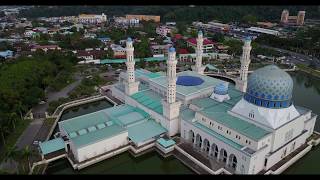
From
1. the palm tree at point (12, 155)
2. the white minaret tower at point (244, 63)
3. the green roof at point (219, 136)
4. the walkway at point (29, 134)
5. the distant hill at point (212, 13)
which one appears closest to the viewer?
the palm tree at point (12, 155)

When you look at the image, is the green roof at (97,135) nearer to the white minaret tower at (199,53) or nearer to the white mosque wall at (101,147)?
the white mosque wall at (101,147)

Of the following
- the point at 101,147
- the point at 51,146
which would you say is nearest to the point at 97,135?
the point at 101,147

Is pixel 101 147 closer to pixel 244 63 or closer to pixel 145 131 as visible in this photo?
pixel 145 131

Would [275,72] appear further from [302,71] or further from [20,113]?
[302,71]

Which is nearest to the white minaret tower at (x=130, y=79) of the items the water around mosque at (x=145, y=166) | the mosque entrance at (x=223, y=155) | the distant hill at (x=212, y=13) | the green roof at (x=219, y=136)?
the water around mosque at (x=145, y=166)

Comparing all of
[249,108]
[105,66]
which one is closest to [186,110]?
[249,108]
